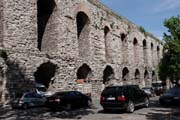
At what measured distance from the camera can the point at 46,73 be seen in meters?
25.6

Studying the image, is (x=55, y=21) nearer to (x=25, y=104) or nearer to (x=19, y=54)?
(x=19, y=54)

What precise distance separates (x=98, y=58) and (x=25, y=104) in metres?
12.2

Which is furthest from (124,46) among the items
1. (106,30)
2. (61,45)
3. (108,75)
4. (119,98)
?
(119,98)

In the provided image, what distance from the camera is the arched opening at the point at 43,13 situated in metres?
26.2

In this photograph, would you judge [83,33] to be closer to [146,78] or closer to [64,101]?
[64,101]

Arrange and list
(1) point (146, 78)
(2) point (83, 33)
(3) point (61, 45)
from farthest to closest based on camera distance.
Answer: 1. (1) point (146, 78)
2. (2) point (83, 33)
3. (3) point (61, 45)

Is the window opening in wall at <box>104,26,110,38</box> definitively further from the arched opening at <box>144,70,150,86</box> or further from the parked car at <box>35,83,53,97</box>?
the arched opening at <box>144,70,150,86</box>

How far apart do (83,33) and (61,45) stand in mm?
5038

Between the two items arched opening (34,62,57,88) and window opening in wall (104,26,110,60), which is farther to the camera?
window opening in wall (104,26,110,60)

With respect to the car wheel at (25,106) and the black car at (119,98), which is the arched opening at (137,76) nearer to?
the car wheel at (25,106)

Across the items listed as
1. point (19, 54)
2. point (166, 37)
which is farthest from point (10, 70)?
point (166, 37)

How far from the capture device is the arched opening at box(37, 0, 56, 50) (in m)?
26.2

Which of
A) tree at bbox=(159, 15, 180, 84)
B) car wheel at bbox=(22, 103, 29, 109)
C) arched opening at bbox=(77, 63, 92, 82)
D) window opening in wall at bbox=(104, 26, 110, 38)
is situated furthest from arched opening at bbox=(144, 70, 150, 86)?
car wheel at bbox=(22, 103, 29, 109)

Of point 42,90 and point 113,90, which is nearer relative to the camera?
point 113,90
